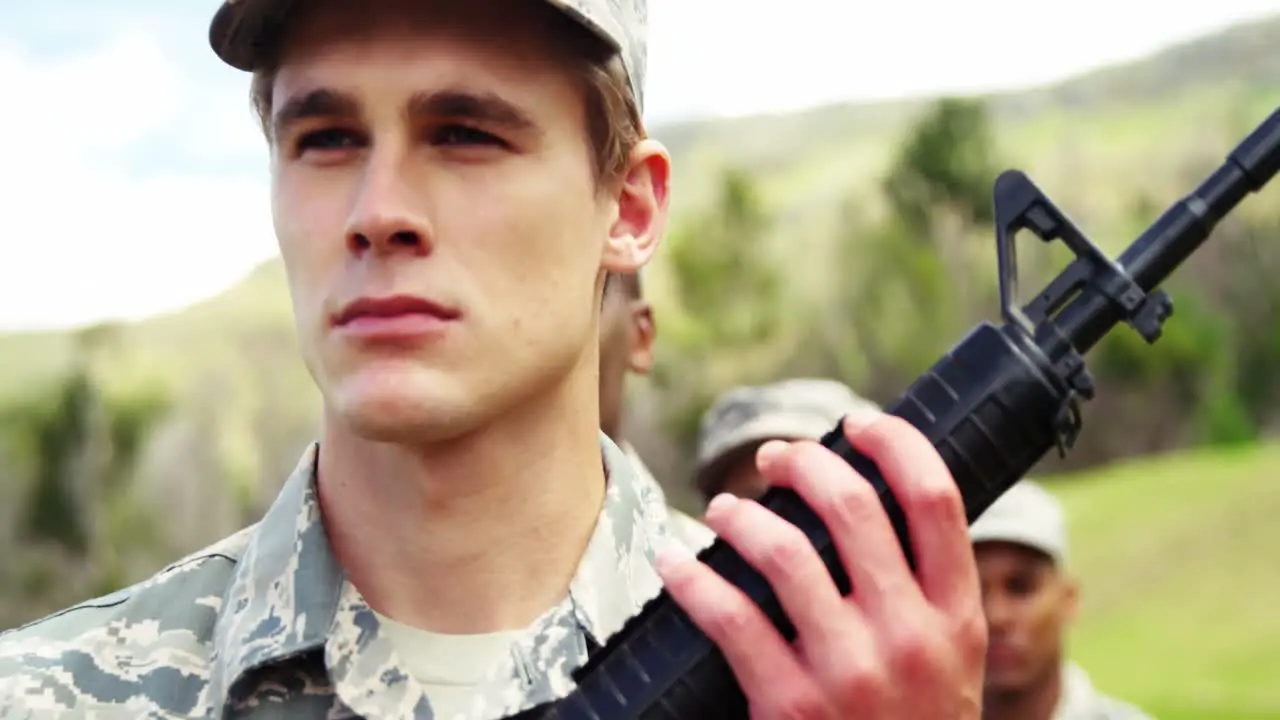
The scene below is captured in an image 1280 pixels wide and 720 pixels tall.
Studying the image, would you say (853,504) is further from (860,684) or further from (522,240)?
(522,240)

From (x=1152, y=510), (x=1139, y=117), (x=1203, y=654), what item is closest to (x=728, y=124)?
(x=1139, y=117)

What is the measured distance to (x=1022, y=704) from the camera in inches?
160

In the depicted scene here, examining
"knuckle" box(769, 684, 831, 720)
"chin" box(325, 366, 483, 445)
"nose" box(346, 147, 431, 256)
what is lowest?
"knuckle" box(769, 684, 831, 720)

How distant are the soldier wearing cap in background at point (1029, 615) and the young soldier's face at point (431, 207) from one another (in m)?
2.41

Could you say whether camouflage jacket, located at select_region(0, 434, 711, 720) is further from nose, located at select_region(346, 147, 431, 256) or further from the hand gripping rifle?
nose, located at select_region(346, 147, 431, 256)

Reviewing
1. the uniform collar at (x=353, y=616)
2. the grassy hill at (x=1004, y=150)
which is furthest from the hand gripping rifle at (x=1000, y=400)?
the grassy hill at (x=1004, y=150)

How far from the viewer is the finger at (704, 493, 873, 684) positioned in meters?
1.60

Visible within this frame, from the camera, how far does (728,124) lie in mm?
68812

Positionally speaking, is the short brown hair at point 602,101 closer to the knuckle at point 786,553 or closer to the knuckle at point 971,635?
the knuckle at point 786,553

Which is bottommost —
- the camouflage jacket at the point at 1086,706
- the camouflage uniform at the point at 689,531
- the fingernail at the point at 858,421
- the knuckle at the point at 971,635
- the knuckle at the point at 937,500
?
the camouflage jacket at the point at 1086,706

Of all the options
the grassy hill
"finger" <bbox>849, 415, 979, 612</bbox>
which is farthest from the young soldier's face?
the grassy hill

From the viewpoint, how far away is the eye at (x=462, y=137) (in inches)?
77.4

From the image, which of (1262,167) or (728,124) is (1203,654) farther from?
(728,124)

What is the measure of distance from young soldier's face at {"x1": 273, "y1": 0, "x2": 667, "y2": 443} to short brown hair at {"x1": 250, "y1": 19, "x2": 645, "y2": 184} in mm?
22
